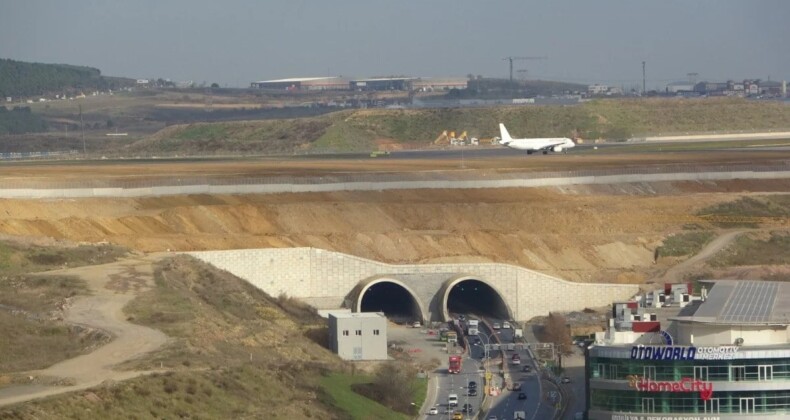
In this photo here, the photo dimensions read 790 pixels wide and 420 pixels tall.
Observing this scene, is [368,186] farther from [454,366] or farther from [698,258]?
[454,366]

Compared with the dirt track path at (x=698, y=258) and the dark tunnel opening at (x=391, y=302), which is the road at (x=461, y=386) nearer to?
the dark tunnel opening at (x=391, y=302)

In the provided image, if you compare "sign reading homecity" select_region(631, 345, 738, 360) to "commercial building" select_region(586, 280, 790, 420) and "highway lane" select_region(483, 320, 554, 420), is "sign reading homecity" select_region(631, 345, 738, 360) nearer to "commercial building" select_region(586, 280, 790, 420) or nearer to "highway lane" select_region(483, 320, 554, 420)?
"commercial building" select_region(586, 280, 790, 420)

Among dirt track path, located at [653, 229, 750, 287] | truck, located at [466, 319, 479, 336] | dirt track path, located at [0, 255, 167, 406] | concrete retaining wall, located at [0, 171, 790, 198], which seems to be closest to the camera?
dirt track path, located at [0, 255, 167, 406]

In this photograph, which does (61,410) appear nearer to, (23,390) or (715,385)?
(23,390)

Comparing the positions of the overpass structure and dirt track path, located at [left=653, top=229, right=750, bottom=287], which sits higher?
the overpass structure

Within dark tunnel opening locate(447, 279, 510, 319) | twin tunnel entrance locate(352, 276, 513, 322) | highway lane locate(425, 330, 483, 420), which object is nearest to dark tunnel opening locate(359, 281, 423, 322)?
twin tunnel entrance locate(352, 276, 513, 322)

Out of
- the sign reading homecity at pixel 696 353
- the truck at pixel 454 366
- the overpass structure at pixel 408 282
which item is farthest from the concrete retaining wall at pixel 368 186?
the sign reading homecity at pixel 696 353

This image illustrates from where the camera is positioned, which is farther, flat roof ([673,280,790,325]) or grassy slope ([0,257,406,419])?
grassy slope ([0,257,406,419])
